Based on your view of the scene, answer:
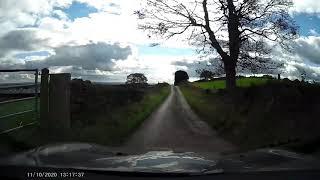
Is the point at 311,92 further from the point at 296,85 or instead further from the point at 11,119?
the point at 11,119

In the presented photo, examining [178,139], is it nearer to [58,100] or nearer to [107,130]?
[107,130]

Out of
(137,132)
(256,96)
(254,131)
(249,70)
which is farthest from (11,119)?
(249,70)

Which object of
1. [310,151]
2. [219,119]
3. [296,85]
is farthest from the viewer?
[219,119]

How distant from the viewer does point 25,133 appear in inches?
469

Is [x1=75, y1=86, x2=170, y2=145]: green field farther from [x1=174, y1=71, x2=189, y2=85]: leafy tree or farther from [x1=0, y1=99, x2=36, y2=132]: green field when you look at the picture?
[x1=174, y1=71, x2=189, y2=85]: leafy tree

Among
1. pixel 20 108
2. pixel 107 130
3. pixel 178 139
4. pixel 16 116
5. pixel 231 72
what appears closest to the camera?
pixel 16 116

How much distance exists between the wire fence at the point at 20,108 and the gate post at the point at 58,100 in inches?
18.9

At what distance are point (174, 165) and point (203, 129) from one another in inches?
619

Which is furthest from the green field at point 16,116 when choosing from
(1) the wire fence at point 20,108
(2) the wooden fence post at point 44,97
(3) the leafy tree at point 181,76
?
(3) the leafy tree at point 181,76

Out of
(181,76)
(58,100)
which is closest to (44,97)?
(58,100)

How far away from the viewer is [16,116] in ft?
42.1

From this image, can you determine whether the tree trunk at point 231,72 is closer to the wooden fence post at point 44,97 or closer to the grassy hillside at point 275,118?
the grassy hillside at point 275,118

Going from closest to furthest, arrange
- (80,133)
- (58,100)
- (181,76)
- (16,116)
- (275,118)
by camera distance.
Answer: (16,116)
(58,100)
(80,133)
(275,118)
(181,76)

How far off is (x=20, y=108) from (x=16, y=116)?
709 mm
